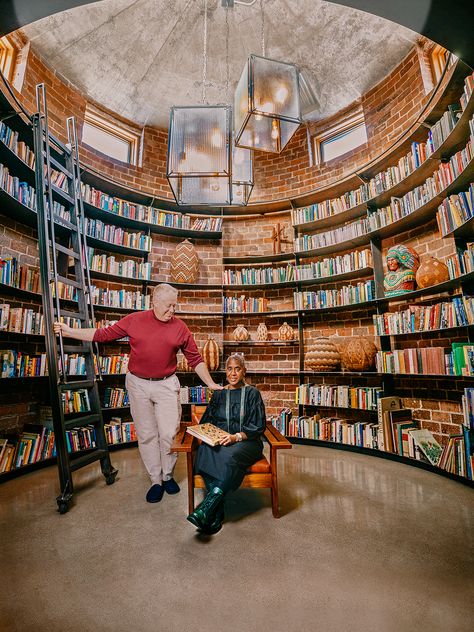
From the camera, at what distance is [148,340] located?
264 centimetres

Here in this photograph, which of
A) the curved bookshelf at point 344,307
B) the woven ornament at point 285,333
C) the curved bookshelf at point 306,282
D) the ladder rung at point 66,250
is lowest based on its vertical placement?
the woven ornament at point 285,333

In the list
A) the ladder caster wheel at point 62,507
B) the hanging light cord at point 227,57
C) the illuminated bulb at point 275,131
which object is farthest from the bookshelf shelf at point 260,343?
the hanging light cord at point 227,57

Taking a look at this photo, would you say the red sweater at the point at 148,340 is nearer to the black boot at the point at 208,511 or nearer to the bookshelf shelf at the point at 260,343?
the black boot at the point at 208,511

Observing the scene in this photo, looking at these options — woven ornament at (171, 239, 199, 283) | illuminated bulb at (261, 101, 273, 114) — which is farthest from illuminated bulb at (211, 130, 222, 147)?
woven ornament at (171, 239, 199, 283)

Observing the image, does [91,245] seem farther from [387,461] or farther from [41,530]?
[387,461]

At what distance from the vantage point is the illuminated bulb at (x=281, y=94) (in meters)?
2.78

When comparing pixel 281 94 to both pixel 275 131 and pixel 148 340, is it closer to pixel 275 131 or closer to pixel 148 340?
pixel 275 131

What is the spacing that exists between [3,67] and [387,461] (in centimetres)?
601

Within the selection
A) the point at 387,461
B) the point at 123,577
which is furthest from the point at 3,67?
the point at 387,461

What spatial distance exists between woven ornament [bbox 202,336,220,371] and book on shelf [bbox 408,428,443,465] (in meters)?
2.37

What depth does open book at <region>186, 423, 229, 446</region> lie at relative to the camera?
215 cm

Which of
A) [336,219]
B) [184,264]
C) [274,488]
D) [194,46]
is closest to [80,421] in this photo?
[274,488]

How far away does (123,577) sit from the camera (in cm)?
157

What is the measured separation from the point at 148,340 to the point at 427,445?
2725 mm
